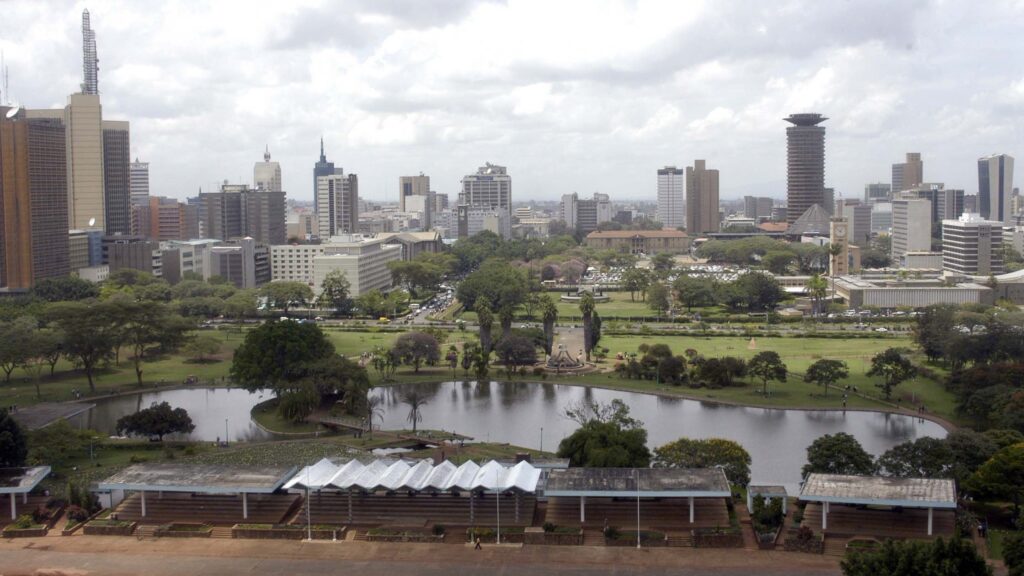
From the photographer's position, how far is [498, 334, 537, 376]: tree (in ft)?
148

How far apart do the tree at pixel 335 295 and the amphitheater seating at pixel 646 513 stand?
42.6 m

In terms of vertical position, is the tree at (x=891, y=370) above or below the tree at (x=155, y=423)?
above

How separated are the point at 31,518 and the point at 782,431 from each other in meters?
22.5

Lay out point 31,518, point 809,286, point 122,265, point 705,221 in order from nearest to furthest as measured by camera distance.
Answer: point 31,518
point 809,286
point 122,265
point 705,221

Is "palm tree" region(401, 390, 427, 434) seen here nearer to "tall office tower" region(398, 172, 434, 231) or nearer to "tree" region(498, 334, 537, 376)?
"tree" region(498, 334, 537, 376)

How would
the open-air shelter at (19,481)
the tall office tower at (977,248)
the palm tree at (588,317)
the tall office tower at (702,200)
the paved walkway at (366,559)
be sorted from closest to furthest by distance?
the paved walkway at (366,559), the open-air shelter at (19,481), the palm tree at (588,317), the tall office tower at (977,248), the tall office tower at (702,200)

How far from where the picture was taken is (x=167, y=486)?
81.8 ft

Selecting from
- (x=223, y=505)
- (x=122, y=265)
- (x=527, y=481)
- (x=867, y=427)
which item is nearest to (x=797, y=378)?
(x=867, y=427)

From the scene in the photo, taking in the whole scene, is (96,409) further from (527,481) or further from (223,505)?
(527,481)

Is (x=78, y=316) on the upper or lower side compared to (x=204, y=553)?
upper

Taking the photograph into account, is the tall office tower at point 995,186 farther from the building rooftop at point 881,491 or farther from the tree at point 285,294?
the building rooftop at point 881,491

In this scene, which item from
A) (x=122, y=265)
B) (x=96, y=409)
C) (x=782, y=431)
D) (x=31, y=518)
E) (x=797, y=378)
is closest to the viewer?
(x=31, y=518)

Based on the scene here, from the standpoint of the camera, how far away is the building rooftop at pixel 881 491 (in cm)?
2275

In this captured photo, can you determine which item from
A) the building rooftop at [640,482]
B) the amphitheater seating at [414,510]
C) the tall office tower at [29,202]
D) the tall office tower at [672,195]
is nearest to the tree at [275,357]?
the amphitheater seating at [414,510]
